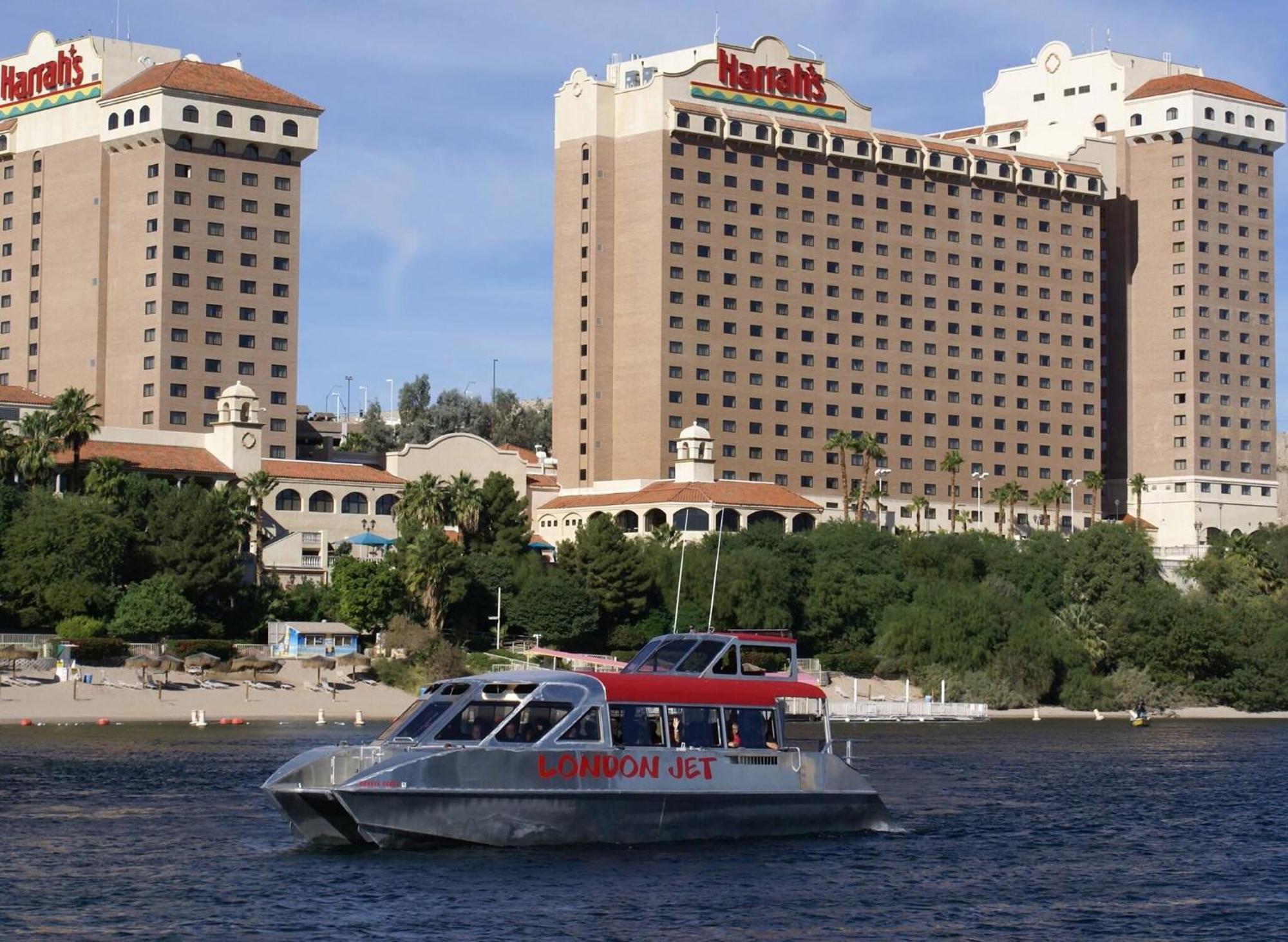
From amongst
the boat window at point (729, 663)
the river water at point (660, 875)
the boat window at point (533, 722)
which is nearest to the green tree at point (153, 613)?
the river water at point (660, 875)

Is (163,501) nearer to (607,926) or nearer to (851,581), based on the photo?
(851,581)

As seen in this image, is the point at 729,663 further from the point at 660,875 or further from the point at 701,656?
the point at 660,875

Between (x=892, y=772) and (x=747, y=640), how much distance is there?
3062cm

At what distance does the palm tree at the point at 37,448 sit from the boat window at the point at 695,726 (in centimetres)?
9516

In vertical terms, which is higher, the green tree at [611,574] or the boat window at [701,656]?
the green tree at [611,574]

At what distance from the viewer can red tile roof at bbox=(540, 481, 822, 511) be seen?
17638cm

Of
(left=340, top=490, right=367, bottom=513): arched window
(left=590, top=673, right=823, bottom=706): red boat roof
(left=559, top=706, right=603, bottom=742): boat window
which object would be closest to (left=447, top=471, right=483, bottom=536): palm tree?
(left=340, top=490, right=367, bottom=513): arched window

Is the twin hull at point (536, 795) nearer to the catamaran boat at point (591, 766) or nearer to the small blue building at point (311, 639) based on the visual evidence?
the catamaran boat at point (591, 766)

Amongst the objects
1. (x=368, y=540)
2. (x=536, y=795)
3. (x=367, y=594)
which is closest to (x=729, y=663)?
(x=536, y=795)

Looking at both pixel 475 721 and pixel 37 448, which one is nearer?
pixel 475 721

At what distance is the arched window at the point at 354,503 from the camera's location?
16462cm

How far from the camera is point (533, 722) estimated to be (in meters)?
53.0

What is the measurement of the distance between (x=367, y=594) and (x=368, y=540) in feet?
64.4

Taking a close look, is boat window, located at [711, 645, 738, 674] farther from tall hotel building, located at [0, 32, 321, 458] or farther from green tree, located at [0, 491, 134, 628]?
tall hotel building, located at [0, 32, 321, 458]
